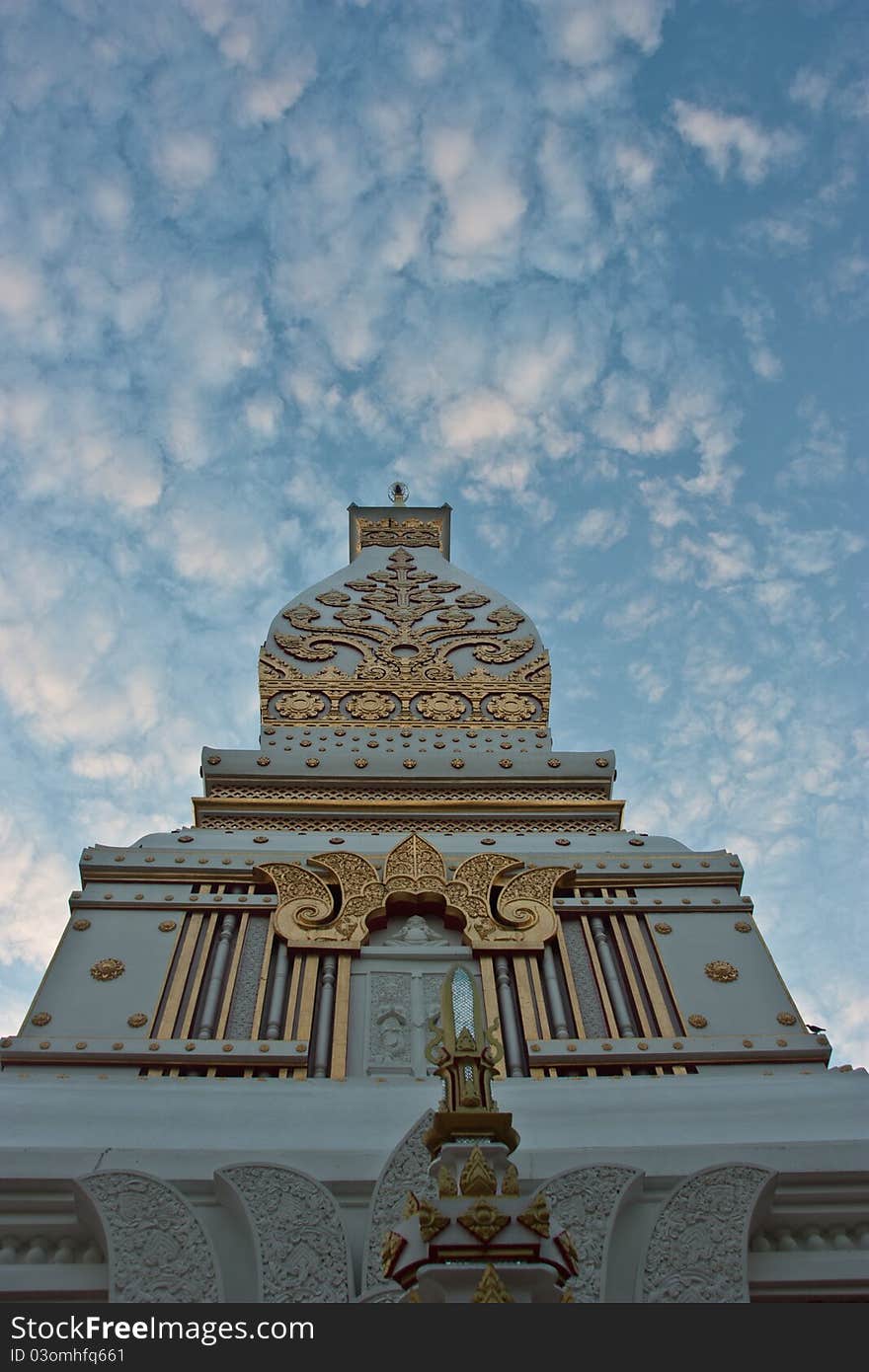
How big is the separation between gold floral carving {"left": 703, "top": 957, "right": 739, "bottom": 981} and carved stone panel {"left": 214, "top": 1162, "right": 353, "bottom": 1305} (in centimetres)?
250

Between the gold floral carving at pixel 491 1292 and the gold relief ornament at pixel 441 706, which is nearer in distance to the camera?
the gold floral carving at pixel 491 1292

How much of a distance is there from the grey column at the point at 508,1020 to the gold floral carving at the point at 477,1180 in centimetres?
232

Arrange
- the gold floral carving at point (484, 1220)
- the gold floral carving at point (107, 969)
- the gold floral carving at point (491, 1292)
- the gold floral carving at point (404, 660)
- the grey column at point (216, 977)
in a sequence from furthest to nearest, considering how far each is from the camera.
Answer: the gold floral carving at point (404, 660) → the gold floral carving at point (107, 969) → the grey column at point (216, 977) → the gold floral carving at point (484, 1220) → the gold floral carving at point (491, 1292)

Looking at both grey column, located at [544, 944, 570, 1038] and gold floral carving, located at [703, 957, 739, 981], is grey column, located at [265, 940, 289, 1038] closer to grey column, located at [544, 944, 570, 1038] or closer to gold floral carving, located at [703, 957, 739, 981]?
grey column, located at [544, 944, 570, 1038]

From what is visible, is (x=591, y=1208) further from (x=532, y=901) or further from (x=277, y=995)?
(x=532, y=901)

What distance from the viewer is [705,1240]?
143 inches

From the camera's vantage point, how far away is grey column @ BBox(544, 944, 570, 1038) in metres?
5.21

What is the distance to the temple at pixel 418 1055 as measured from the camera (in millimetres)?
3457

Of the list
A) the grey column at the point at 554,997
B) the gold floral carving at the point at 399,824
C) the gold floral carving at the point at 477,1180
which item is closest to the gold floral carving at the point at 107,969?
the gold floral carving at the point at 399,824

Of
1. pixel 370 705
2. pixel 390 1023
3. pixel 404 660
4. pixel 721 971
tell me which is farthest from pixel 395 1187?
pixel 404 660

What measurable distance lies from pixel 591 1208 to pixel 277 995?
2064mm

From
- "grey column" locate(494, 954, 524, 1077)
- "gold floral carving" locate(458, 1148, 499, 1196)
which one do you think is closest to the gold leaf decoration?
"gold floral carving" locate(458, 1148, 499, 1196)

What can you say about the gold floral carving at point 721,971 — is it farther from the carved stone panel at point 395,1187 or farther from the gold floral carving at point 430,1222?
the gold floral carving at point 430,1222

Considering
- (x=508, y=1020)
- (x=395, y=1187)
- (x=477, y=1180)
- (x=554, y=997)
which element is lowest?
(x=477, y=1180)
